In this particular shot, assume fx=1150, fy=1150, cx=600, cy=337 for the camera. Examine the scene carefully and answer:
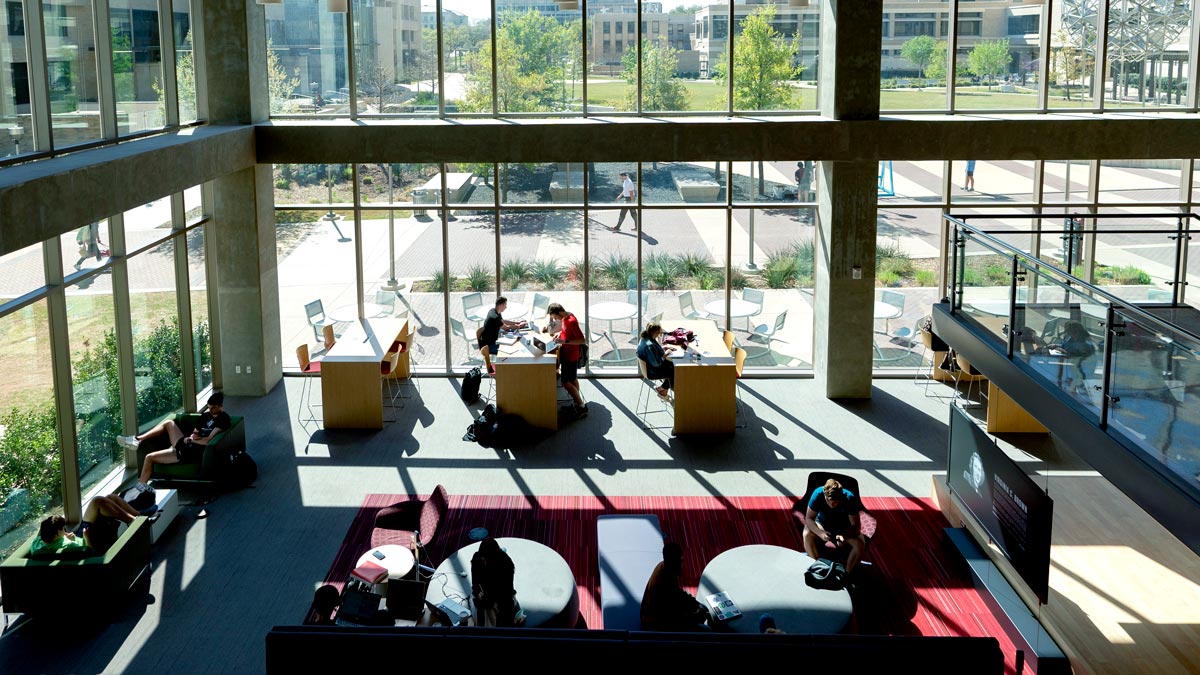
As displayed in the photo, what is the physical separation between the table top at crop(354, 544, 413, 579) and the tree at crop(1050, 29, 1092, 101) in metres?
10.8

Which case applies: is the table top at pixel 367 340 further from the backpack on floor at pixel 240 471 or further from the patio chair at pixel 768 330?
the patio chair at pixel 768 330

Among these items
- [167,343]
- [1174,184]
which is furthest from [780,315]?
[167,343]

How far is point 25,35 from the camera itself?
9.73 m

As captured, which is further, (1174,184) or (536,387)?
(1174,184)

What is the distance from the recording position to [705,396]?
540 inches

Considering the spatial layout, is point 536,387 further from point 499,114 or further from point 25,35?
point 25,35

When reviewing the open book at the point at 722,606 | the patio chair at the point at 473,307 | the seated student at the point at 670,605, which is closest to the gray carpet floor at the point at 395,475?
the patio chair at the point at 473,307

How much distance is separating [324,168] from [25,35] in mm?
5922

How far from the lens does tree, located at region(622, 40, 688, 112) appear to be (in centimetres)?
1534

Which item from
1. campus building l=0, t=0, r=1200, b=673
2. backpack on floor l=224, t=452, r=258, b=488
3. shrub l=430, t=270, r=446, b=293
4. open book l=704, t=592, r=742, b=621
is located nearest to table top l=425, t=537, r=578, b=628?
open book l=704, t=592, r=742, b=621

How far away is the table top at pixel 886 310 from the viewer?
51.5ft

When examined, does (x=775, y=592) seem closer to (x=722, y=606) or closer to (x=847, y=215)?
(x=722, y=606)

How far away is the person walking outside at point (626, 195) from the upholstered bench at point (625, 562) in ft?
20.4

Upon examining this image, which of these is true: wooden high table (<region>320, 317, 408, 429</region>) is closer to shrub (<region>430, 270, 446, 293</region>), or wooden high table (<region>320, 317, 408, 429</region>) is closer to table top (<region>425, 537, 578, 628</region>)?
shrub (<region>430, 270, 446, 293</region>)
